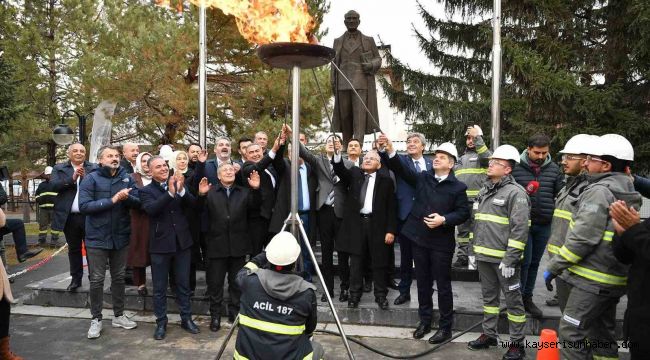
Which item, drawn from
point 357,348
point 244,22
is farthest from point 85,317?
point 244,22

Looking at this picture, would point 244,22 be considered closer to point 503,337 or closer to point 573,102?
point 503,337

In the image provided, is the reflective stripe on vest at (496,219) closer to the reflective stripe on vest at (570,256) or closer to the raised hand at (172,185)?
the reflective stripe on vest at (570,256)

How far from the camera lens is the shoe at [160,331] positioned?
536 cm

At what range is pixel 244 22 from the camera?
16.7ft

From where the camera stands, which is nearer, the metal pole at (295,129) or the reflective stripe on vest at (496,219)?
the metal pole at (295,129)

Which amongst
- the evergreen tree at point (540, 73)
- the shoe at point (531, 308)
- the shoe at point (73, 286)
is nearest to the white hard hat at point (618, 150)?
the shoe at point (531, 308)

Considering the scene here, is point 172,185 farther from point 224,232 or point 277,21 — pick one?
point 277,21

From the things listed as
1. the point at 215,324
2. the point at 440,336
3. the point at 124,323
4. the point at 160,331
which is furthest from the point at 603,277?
the point at 124,323

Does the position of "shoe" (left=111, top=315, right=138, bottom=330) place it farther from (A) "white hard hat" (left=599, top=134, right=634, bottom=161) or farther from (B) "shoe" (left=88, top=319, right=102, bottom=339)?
(A) "white hard hat" (left=599, top=134, right=634, bottom=161)

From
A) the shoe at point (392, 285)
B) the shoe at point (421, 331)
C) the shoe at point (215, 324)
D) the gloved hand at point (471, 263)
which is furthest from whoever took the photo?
the gloved hand at point (471, 263)

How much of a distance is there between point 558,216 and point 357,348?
2.48 m

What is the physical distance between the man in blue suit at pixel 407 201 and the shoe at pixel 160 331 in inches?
111

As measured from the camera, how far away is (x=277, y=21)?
4.73 meters

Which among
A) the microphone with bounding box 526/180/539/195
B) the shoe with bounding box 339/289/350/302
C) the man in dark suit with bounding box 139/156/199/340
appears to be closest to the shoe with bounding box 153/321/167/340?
the man in dark suit with bounding box 139/156/199/340
